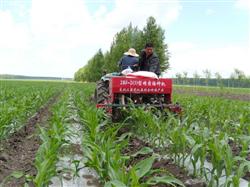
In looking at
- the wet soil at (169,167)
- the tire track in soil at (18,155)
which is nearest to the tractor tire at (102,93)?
the tire track in soil at (18,155)

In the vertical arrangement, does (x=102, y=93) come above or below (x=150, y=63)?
below

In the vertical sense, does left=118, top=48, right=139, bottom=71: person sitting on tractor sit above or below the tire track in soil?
above

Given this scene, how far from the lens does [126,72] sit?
→ 6.85 meters

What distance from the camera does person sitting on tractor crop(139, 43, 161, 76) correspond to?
689cm

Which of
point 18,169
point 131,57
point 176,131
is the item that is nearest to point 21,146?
point 18,169

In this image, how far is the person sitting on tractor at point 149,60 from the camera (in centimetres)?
689

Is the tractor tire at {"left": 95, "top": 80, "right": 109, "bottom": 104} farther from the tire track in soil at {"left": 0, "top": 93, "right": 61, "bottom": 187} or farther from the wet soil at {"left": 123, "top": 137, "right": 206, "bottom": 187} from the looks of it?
the wet soil at {"left": 123, "top": 137, "right": 206, "bottom": 187}

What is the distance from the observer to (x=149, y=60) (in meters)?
6.98

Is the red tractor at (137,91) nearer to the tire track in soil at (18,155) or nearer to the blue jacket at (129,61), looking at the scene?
the blue jacket at (129,61)

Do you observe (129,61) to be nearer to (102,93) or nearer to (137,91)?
(102,93)

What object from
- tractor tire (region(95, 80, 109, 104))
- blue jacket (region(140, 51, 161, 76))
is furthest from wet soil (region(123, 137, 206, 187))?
blue jacket (region(140, 51, 161, 76))

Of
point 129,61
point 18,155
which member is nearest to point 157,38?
point 129,61

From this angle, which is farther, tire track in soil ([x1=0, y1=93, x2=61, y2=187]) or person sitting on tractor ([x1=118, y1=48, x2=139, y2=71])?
person sitting on tractor ([x1=118, y1=48, x2=139, y2=71])

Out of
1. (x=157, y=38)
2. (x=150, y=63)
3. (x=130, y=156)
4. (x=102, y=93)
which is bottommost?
(x=130, y=156)
